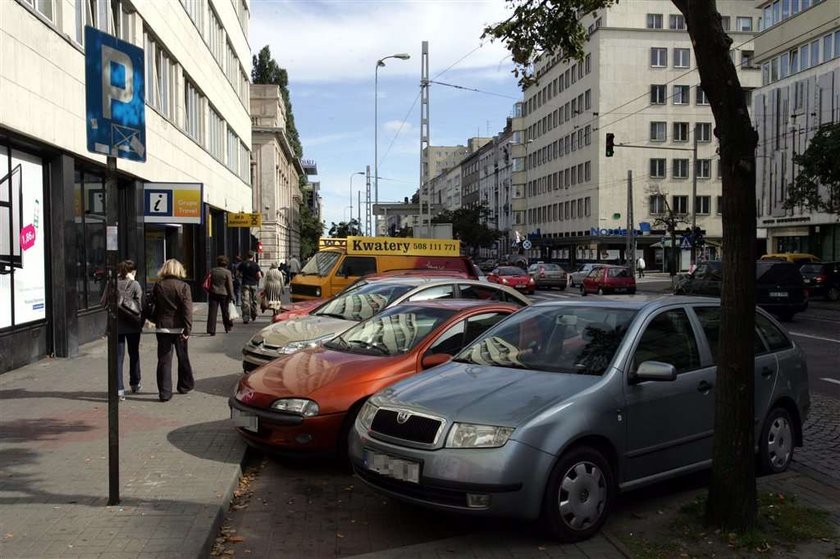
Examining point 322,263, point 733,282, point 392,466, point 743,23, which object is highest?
point 743,23

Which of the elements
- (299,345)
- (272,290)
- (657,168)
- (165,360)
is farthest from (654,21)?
(165,360)

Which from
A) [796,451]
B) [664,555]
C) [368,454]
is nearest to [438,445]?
[368,454]

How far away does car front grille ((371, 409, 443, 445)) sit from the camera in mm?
4602

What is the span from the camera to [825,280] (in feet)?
100

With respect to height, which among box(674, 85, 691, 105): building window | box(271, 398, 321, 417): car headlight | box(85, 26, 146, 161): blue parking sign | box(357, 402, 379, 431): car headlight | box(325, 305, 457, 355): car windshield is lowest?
box(271, 398, 321, 417): car headlight

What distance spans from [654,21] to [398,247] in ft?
183

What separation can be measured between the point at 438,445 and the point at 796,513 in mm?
2480

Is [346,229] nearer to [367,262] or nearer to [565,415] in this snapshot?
[367,262]

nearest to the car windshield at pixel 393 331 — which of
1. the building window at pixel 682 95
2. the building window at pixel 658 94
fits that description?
the building window at pixel 658 94

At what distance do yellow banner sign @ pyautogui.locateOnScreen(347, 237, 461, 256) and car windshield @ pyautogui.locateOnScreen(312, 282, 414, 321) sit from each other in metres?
→ 7.46

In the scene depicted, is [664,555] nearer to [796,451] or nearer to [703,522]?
[703,522]

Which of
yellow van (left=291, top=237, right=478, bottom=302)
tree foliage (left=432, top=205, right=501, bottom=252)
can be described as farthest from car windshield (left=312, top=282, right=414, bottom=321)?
tree foliage (left=432, top=205, right=501, bottom=252)

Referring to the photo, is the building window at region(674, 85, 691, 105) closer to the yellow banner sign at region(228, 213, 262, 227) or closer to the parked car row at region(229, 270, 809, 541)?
the yellow banner sign at region(228, 213, 262, 227)

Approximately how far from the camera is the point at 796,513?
4.93m
